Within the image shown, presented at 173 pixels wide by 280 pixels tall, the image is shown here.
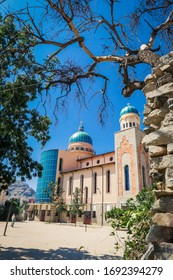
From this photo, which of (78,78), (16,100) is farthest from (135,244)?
(16,100)

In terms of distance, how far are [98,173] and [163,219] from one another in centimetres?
3312

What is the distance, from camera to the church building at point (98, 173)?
91.7 feet

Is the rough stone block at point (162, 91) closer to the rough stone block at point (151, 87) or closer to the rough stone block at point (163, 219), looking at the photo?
the rough stone block at point (151, 87)

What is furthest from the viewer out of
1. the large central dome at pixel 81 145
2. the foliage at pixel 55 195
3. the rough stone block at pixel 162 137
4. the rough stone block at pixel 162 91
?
the large central dome at pixel 81 145

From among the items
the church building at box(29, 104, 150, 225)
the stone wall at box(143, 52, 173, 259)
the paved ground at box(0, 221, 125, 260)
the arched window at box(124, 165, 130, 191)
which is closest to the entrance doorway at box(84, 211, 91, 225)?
the church building at box(29, 104, 150, 225)

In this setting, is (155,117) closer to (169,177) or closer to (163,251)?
(169,177)

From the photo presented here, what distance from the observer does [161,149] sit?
7.43 ft

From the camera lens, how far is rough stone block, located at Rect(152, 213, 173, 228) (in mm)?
1921

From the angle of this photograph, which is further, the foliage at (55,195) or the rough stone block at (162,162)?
the foliage at (55,195)

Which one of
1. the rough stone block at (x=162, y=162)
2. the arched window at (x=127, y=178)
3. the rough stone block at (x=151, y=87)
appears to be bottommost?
the rough stone block at (x=162, y=162)

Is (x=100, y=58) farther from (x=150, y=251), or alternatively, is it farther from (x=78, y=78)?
(x=150, y=251)

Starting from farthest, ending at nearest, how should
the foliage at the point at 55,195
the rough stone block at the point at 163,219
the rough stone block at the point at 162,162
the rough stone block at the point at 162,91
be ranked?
the foliage at the point at 55,195, the rough stone block at the point at 162,91, the rough stone block at the point at 162,162, the rough stone block at the point at 163,219

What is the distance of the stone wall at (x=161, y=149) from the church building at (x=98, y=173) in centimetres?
1734

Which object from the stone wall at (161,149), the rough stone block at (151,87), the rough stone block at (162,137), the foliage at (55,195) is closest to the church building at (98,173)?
the foliage at (55,195)
